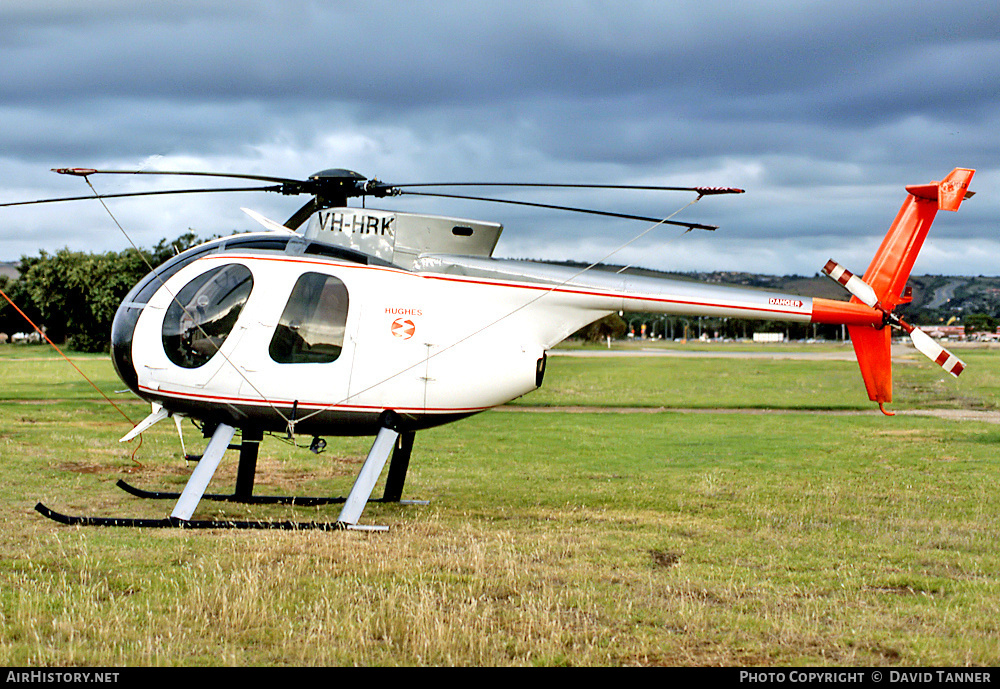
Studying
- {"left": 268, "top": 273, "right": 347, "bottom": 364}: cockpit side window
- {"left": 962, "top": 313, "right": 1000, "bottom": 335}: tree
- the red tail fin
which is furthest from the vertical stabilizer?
{"left": 268, "top": 273, "right": 347, "bottom": 364}: cockpit side window

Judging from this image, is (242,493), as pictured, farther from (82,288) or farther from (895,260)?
(82,288)

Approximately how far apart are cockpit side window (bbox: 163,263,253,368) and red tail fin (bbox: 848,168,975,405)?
8.90m

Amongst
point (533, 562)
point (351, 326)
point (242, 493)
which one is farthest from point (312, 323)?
point (533, 562)

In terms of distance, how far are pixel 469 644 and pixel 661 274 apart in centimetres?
747

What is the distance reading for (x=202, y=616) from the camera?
785cm

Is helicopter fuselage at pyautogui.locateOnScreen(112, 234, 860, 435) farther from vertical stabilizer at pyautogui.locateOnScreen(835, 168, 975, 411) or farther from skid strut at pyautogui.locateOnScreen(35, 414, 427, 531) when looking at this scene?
vertical stabilizer at pyautogui.locateOnScreen(835, 168, 975, 411)

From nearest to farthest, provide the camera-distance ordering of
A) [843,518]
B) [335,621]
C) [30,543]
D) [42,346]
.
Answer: [335,621] < [30,543] < [843,518] < [42,346]

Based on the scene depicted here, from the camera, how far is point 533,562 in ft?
32.9

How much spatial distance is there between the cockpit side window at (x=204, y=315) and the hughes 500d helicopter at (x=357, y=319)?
0.02 metres

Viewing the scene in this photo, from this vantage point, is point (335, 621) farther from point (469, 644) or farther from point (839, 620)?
point (839, 620)

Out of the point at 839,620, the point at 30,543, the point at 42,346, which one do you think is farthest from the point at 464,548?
the point at 42,346

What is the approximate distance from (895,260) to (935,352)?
5.09 ft

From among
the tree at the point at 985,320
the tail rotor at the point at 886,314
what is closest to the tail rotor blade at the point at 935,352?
the tail rotor at the point at 886,314

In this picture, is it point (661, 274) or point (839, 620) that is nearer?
point (839, 620)
